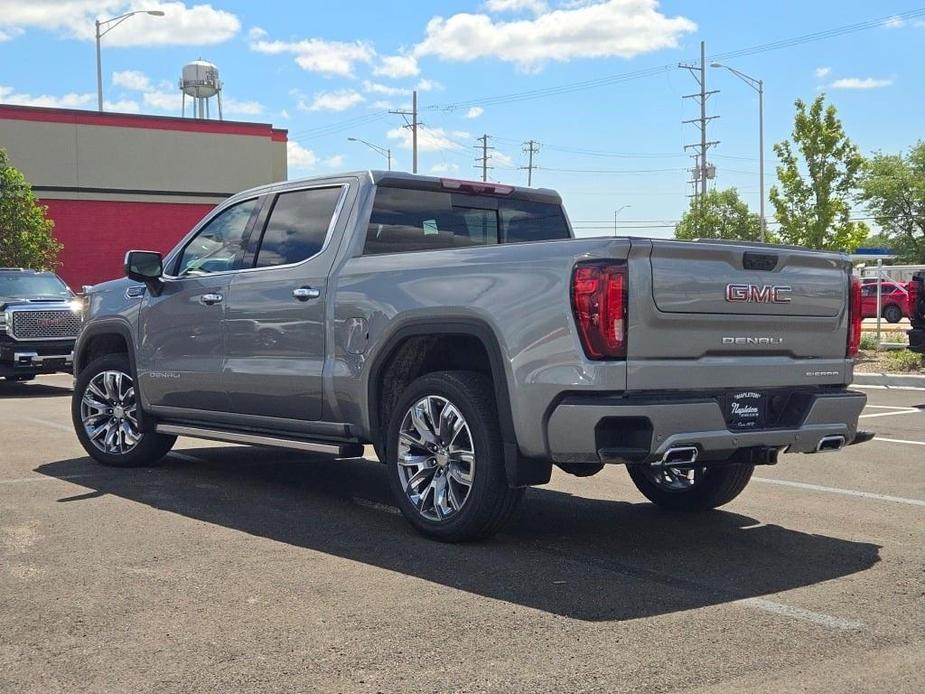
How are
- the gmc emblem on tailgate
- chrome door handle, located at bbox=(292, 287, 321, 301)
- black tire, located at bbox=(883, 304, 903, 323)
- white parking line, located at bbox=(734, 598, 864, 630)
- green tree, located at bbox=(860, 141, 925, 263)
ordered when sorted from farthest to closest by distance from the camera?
green tree, located at bbox=(860, 141, 925, 263) < black tire, located at bbox=(883, 304, 903, 323) < chrome door handle, located at bbox=(292, 287, 321, 301) < the gmc emblem on tailgate < white parking line, located at bbox=(734, 598, 864, 630)

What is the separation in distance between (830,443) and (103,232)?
4085 cm

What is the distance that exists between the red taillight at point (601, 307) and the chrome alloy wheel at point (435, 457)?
87 cm

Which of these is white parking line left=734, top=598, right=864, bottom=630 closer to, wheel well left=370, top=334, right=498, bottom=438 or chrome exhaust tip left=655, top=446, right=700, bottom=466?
chrome exhaust tip left=655, top=446, right=700, bottom=466

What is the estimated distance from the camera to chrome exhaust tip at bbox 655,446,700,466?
523 cm

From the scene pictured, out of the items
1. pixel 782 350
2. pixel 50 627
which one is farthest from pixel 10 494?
pixel 782 350

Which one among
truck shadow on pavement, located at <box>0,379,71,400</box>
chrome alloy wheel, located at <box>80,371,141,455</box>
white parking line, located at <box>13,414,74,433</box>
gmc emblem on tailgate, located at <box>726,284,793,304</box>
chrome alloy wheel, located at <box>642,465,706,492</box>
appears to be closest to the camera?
gmc emblem on tailgate, located at <box>726,284,793,304</box>

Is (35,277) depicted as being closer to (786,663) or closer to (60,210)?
(786,663)

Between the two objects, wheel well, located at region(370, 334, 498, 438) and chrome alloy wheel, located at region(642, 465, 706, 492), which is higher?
wheel well, located at region(370, 334, 498, 438)

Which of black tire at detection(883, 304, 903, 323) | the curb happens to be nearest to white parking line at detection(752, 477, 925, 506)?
the curb

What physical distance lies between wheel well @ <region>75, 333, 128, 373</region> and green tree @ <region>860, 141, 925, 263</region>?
66.8 meters

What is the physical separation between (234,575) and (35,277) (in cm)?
1408

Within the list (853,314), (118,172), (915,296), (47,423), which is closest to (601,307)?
(853,314)

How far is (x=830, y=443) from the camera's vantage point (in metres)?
5.93

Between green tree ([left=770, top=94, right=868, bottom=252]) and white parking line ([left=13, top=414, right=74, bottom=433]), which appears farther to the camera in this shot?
green tree ([left=770, top=94, right=868, bottom=252])
